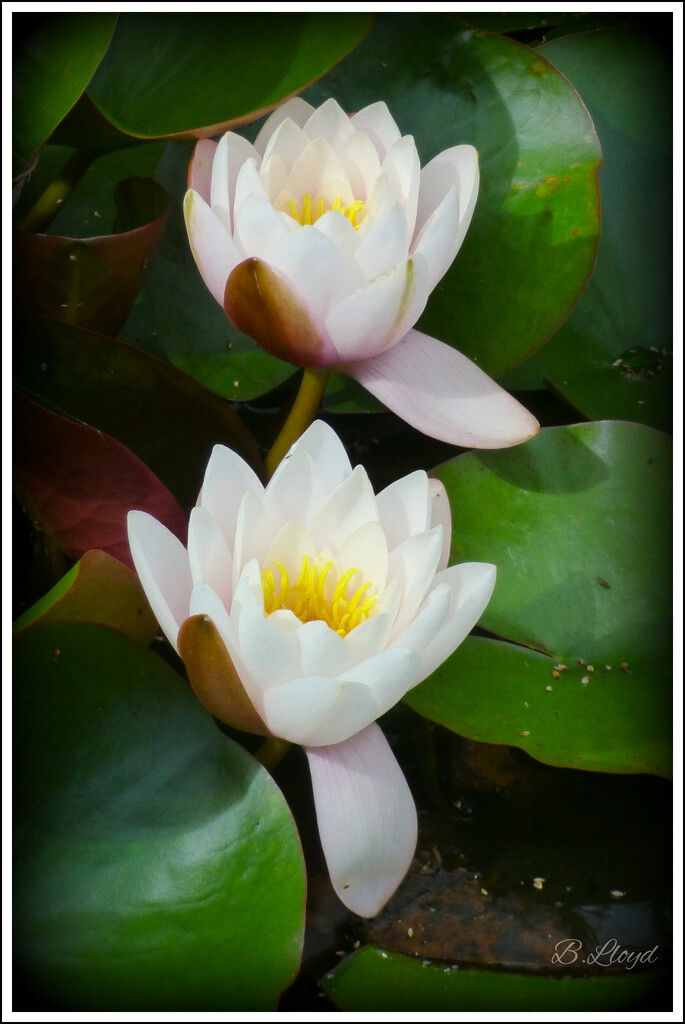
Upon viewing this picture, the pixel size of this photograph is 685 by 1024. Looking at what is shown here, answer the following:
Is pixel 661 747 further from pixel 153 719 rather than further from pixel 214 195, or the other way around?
pixel 214 195

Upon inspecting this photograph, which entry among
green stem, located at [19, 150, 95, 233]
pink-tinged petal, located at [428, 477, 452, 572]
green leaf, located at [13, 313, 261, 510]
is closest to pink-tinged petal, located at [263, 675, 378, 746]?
pink-tinged petal, located at [428, 477, 452, 572]

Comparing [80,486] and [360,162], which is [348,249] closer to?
[360,162]

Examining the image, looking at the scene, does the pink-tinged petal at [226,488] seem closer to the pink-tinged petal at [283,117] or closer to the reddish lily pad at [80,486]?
the reddish lily pad at [80,486]

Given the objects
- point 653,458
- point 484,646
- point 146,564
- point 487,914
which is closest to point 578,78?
point 653,458

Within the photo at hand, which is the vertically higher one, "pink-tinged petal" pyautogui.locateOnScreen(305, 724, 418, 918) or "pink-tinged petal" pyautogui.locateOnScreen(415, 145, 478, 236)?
"pink-tinged petal" pyautogui.locateOnScreen(415, 145, 478, 236)

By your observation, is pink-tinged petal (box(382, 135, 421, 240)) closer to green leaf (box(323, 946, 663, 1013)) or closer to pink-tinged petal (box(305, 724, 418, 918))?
pink-tinged petal (box(305, 724, 418, 918))
